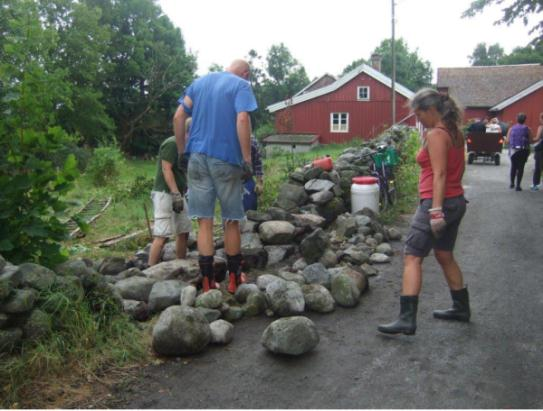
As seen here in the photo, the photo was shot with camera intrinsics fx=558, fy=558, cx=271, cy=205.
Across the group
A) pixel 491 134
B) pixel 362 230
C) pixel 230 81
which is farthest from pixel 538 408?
pixel 491 134

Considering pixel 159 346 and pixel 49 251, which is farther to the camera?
pixel 49 251

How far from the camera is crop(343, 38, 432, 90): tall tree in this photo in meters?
73.8

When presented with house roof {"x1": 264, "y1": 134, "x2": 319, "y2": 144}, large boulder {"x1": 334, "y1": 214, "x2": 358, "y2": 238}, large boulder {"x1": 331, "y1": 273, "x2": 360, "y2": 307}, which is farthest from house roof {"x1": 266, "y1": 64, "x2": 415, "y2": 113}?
large boulder {"x1": 331, "y1": 273, "x2": 360, "y2": 307}

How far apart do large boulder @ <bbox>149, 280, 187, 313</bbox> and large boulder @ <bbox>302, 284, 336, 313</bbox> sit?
3.47 ft

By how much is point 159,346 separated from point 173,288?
932 mm

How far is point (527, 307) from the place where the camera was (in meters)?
4.69

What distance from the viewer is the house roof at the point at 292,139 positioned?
4194cm

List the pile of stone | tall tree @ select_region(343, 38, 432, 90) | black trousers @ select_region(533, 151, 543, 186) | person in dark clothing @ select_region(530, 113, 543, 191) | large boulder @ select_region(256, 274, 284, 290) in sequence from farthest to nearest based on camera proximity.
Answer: tall tree @ select_region(343, 38, 432, 90) → black trousers @ select_region(533, 151, 543, 186) → person in dark clothing @ select_region(530, 113, 543, 191) → large boulder @ select_region(256, 274, 284, 290) → the pile of stone

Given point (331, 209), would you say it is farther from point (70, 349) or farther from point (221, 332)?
point (70, 349)

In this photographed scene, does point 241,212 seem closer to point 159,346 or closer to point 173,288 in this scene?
point 173,288

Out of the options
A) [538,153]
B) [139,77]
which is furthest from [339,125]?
[538,153]

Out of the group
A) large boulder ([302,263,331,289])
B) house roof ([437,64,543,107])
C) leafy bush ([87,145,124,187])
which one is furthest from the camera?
house roof ([437,64,543,107])

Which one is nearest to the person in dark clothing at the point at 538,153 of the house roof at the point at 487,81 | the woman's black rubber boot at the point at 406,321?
the woman's black rubber boot at the point at 406,321

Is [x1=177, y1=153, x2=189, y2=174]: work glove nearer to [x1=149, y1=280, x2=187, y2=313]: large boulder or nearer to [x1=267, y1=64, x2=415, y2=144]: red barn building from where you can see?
[x1=149, y1=280, x2=187, y2=313]: large boulder
